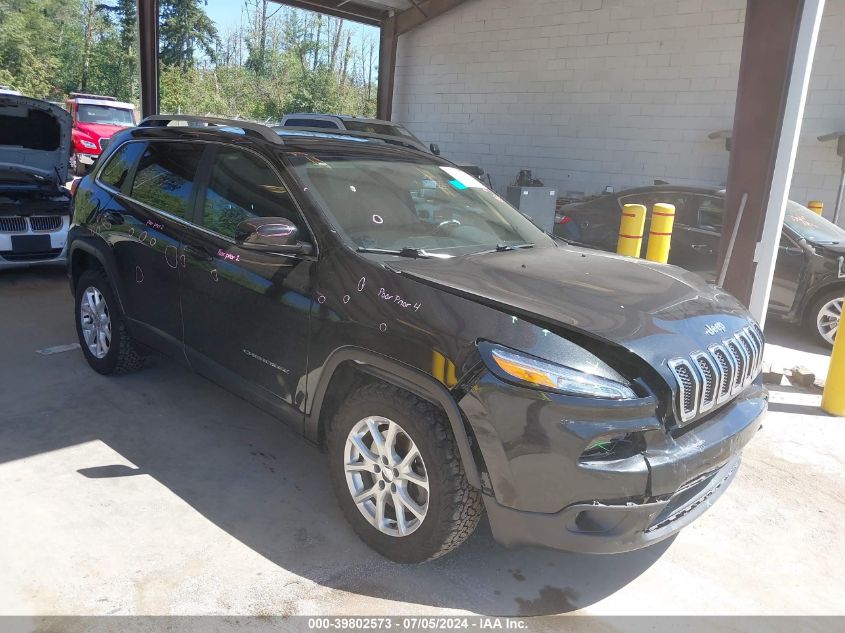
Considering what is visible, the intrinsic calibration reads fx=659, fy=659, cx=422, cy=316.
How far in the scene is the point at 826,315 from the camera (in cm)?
693

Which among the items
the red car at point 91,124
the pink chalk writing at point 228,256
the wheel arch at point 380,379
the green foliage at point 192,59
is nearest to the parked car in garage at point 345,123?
the pink chalk writing at point 228,256

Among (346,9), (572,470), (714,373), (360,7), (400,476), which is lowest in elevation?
(400,476)

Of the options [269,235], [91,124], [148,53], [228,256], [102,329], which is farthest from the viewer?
[91,124]

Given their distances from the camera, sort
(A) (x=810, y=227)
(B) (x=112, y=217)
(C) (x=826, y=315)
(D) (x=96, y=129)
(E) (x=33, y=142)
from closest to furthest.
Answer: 1. (B) (x=112, y=217)
2. (C) (x=826, y=315)
3. (A) (x=810, y=227)
4. (E) (x=33, y=142)
5. (D) (x=96, y=129)

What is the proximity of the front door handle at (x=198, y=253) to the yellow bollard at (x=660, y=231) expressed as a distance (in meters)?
4.03

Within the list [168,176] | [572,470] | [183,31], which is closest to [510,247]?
[572,470]

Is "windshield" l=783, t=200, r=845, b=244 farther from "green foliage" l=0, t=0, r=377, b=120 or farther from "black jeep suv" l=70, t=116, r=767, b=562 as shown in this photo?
"green foliage" l=0, t=0, r=377, b=120

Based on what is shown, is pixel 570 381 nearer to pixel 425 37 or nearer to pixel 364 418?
pixel 364 418

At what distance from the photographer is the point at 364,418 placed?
111 inches

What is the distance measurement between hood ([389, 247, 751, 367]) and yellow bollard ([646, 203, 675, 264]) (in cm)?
260

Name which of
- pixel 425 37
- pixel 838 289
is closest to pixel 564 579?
pixel 838 289

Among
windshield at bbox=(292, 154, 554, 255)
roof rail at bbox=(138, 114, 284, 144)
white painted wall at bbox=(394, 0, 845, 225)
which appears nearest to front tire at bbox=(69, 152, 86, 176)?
white painted wall at bbox=(394, 0, 845, 225)

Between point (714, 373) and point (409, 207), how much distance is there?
1750 millimetres

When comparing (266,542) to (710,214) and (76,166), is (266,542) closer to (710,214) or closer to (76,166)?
(710,214)
